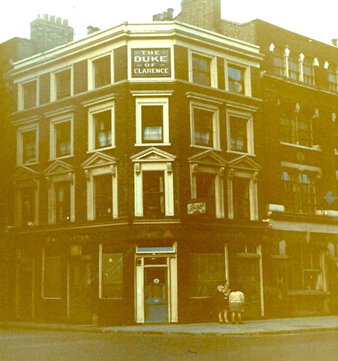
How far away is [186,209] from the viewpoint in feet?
97.3

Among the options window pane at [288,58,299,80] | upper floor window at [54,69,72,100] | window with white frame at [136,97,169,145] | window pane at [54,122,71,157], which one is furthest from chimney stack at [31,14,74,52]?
window pane at [288,58,299,80]

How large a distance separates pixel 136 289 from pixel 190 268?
269 cm

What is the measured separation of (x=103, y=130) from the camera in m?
31.8

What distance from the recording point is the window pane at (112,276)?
29.7m

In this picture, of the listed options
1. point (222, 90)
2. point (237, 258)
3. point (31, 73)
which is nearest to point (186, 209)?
point (237, 258)

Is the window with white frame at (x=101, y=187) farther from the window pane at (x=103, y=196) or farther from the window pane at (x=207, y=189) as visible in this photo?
the window pane at (x=207, y=189)

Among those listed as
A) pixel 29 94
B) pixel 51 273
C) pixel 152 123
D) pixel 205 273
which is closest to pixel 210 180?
pixel 152 123

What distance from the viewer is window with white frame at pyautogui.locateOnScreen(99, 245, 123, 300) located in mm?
29672

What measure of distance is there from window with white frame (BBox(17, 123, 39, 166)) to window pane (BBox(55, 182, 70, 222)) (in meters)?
2.60

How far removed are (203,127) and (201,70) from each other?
2.91 metres

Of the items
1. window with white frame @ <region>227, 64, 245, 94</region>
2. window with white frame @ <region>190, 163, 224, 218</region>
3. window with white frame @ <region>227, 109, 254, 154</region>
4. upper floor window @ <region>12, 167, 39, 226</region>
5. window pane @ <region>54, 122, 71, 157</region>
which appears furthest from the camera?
upper floor window @ <region>12, 167, 39, 226</region>

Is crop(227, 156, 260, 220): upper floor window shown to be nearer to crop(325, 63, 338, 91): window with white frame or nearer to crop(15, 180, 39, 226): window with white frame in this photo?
crop(325, 63, 338, 91): window with white frame

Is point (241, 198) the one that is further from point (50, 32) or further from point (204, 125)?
point (50, 32)

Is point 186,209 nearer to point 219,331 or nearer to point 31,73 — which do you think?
point 219,331
